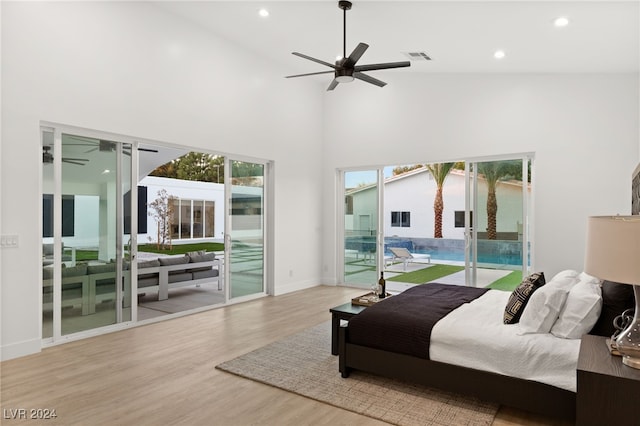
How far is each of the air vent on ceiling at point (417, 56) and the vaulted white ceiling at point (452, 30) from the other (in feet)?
0.32

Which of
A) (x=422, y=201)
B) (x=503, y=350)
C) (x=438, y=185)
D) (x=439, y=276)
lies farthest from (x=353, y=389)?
(x=422, y=201)

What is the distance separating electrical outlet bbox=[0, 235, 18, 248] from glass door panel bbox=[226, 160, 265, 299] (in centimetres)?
272

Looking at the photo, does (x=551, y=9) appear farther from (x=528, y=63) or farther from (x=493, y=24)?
(x=528, y=63)

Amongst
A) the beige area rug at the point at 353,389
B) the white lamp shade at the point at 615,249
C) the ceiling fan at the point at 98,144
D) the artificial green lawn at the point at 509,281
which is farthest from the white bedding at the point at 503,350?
the ceiling fan at the point at 98,144

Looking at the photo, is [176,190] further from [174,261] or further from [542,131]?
[542,131]

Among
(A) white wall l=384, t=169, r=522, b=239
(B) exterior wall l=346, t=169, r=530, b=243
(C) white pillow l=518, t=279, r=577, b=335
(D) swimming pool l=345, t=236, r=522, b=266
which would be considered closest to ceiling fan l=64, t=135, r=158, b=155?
(D) swimming pool l=345, t=236, r=522, b=266

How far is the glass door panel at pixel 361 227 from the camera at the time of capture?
24.1 ft

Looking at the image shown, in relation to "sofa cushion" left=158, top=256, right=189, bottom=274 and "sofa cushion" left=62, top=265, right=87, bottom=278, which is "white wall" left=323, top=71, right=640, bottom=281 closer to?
"sofa cushion" left=158, top=256, right=189, bottom=274

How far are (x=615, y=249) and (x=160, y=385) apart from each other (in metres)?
3.14

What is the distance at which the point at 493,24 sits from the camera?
4152mm

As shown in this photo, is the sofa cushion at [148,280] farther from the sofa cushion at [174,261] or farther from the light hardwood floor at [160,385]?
the light hardwood floor at [160,385]

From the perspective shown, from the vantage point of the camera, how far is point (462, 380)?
8.95ft

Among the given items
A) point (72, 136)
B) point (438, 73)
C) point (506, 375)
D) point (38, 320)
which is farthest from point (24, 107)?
point (438, 73)

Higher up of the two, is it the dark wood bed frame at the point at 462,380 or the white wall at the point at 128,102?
the white wall at the point at 128,102
